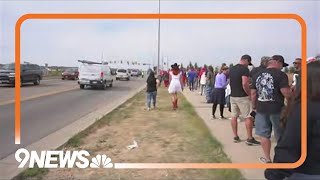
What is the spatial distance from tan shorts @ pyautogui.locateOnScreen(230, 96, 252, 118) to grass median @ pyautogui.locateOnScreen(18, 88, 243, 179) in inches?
22.7

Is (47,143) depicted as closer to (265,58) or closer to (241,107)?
(241,107)

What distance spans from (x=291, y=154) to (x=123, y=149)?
3724 millimetres

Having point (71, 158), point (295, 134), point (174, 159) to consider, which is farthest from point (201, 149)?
point (295, 134)

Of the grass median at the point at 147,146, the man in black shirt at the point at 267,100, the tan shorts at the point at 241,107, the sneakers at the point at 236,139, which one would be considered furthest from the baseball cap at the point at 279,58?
the sneakers at the point at 236,139

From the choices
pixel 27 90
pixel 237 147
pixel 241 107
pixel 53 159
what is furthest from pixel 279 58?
pixel 27 90

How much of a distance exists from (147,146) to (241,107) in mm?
1623

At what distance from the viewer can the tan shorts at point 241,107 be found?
22.7 feet

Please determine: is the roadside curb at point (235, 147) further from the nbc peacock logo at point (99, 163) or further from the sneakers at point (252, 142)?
the nbc peacock logo at point (99, 163)

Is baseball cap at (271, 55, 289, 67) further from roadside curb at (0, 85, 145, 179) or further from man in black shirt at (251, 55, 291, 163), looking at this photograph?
roadside curb at (0, 85, 145, 179)

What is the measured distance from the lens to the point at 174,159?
17.8ft

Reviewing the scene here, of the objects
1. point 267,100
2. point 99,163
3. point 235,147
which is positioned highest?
point 267,100

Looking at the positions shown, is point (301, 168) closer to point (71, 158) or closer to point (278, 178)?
point (278, 178)

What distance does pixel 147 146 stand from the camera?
21.1ft

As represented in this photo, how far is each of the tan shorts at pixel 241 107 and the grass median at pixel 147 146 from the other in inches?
22.7
